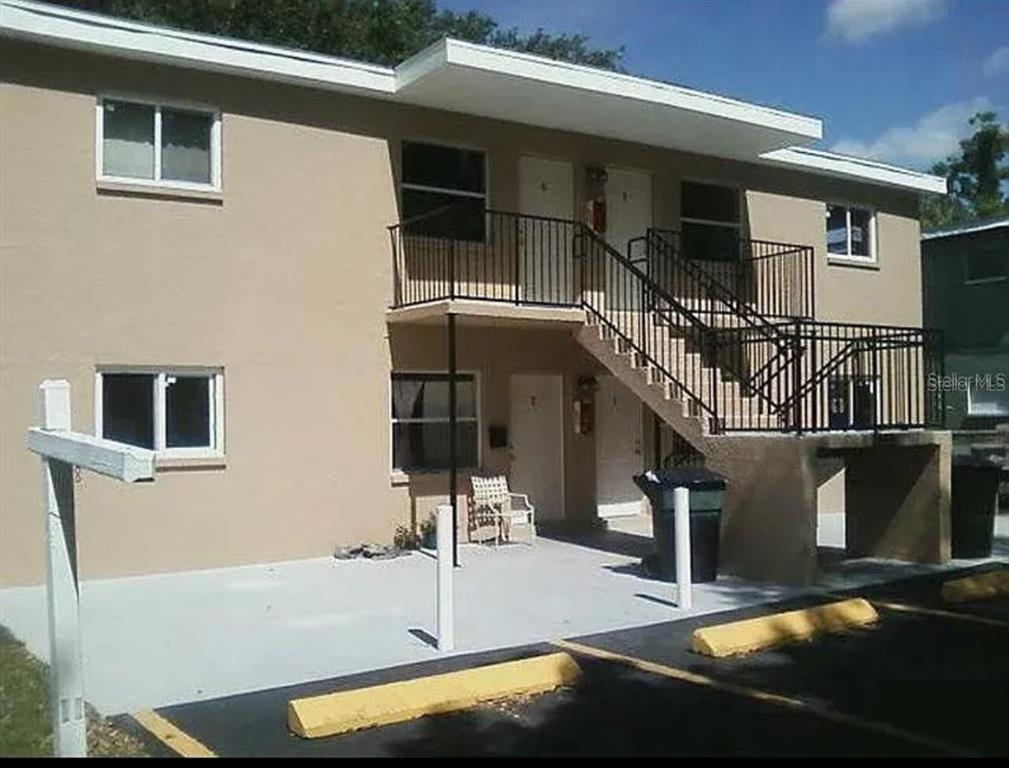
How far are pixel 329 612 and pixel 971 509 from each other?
7.45 m

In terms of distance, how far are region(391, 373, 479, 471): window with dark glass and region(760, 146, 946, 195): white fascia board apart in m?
6.63

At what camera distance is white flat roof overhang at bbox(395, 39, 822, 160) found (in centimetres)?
1235

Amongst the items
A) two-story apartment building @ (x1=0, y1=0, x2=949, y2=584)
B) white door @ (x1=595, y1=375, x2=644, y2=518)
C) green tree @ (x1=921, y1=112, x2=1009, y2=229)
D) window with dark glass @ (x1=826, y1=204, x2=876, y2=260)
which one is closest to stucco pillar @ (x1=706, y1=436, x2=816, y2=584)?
two-story apartment building @ (x1=0, y1=0, x2=949, y2=584)

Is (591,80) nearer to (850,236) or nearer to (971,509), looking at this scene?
(971,509)

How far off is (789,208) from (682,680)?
497 inches

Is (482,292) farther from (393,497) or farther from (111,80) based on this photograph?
(111,80)

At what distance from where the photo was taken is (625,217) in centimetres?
1588

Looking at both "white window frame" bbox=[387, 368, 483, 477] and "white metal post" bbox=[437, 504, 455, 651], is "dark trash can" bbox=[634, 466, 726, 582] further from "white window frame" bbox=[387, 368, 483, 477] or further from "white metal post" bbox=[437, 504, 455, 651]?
"white window frame" bbox=[387, 368, 483, 477]

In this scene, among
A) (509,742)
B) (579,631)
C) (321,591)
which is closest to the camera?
(509,742)

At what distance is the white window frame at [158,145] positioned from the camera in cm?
1146

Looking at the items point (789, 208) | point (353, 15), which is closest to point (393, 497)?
point (789, 208)

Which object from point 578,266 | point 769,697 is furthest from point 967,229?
point 769,697

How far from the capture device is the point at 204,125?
1219cm

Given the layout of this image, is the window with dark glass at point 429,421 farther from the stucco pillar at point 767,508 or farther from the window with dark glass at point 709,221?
the window with dark glass at point 709,221
